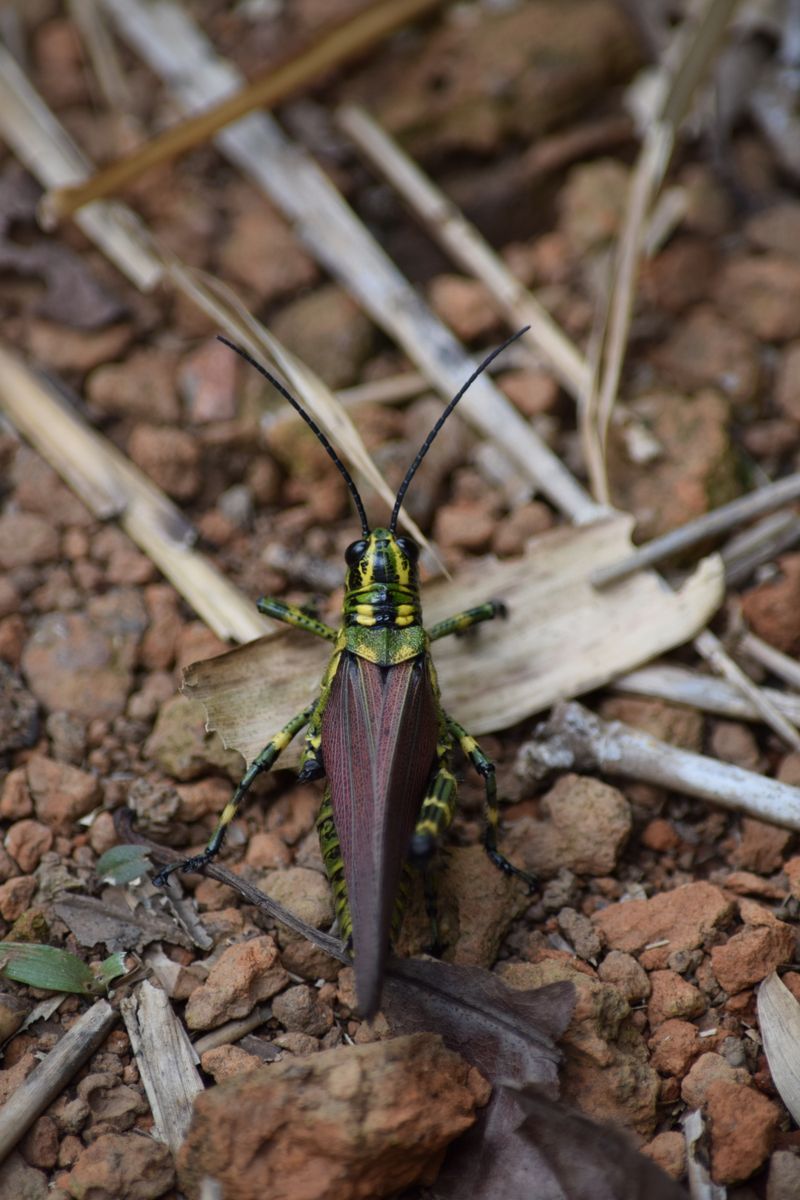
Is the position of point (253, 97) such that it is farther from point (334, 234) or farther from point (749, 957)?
point (749, 957)

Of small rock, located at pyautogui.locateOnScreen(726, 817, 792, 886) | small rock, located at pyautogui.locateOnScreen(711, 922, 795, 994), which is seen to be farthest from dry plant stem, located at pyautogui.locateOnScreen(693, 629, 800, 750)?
small rock, located at pyautogui.locateOnScreen(711, 922, 795, 994)

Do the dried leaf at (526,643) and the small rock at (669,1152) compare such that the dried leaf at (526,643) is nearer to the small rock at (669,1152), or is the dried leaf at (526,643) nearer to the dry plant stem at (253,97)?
the small rock at (669,1152)

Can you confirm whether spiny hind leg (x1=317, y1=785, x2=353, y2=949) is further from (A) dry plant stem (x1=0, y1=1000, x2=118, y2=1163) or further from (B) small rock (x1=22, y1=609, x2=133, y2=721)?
(B) small rock (x1=22, y1=609, x2=133, y2=721)

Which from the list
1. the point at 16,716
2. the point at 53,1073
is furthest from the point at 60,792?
the point at 53,1073

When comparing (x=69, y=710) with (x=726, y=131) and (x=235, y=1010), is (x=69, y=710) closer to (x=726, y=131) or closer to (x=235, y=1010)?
(x=235, y=1010)

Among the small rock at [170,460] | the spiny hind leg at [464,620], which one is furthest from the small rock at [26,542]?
the spiny hind leg at [464,620]

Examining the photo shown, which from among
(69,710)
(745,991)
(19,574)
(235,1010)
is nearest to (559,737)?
(745,991)
